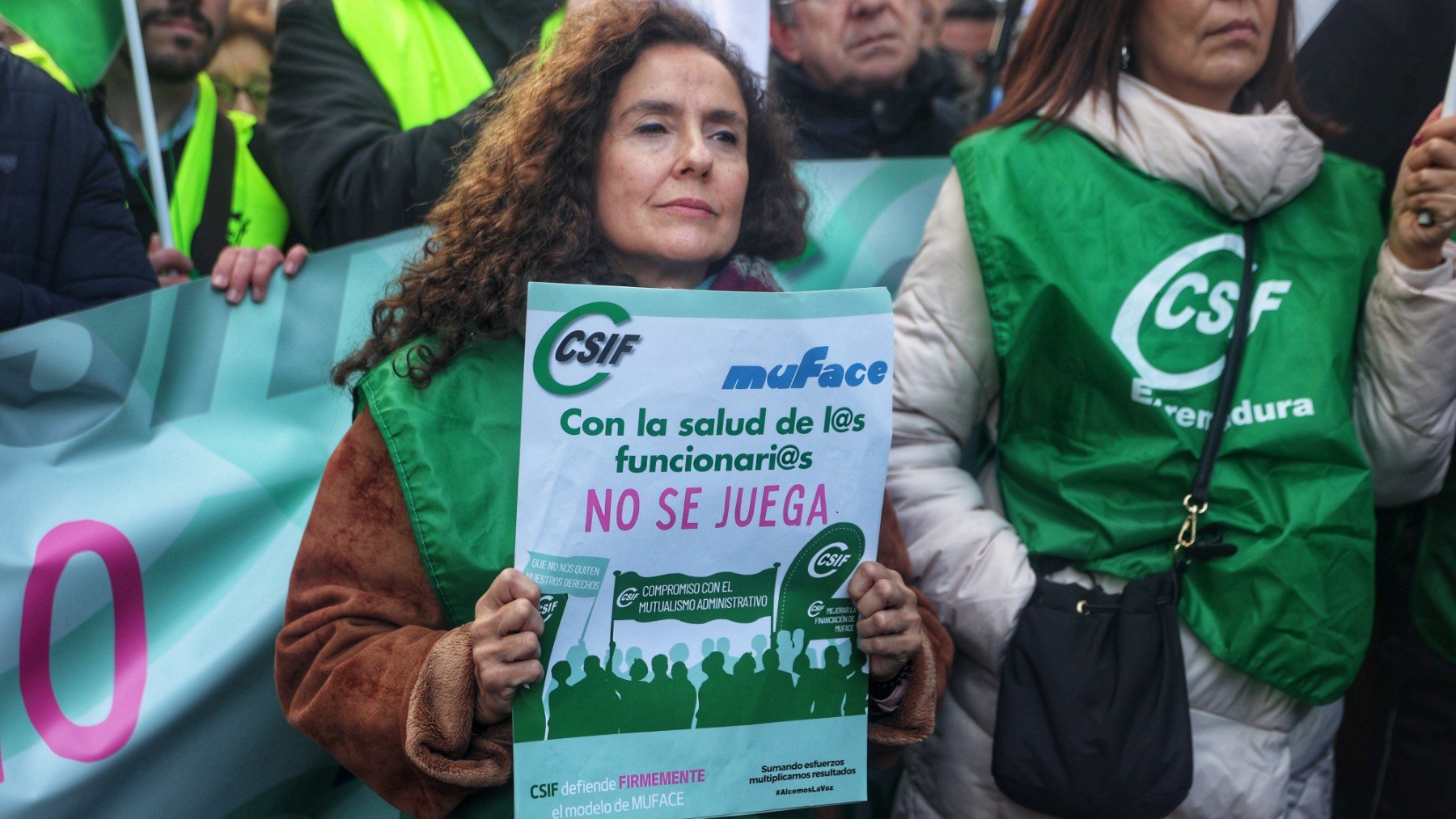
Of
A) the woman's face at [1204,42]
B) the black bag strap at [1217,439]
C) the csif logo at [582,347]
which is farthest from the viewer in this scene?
the woman's face at [1204,42]

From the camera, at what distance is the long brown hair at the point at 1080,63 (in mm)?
1985

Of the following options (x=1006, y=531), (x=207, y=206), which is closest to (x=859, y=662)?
(x=1006, y=531)

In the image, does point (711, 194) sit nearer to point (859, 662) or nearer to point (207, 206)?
point (859, 662)

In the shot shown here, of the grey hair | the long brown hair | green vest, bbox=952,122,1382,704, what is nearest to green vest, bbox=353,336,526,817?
green vest, bbox=952,122,1382,704

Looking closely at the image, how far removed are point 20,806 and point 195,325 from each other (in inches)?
29.4

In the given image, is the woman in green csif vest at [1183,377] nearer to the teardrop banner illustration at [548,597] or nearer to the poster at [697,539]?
the poster at [697,539]

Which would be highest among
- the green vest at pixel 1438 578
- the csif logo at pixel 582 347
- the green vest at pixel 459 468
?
the csif logo at pixel 582 347

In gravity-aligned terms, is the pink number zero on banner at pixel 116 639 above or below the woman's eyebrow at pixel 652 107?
below

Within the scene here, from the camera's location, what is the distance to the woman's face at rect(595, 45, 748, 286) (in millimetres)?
1600

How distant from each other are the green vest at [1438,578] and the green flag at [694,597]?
1.32 meters

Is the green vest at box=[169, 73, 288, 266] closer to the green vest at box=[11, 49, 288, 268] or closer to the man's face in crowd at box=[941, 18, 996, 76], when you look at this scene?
the green vest at box=[11, 49, 288, 268]

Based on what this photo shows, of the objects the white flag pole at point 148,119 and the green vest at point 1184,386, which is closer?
the green vest at point 1184,386

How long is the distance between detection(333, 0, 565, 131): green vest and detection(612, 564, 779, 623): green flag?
1075 mm

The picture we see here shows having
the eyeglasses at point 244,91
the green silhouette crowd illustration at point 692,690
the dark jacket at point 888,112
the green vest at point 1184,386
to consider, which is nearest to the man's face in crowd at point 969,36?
the dark jacket at point 888,112
